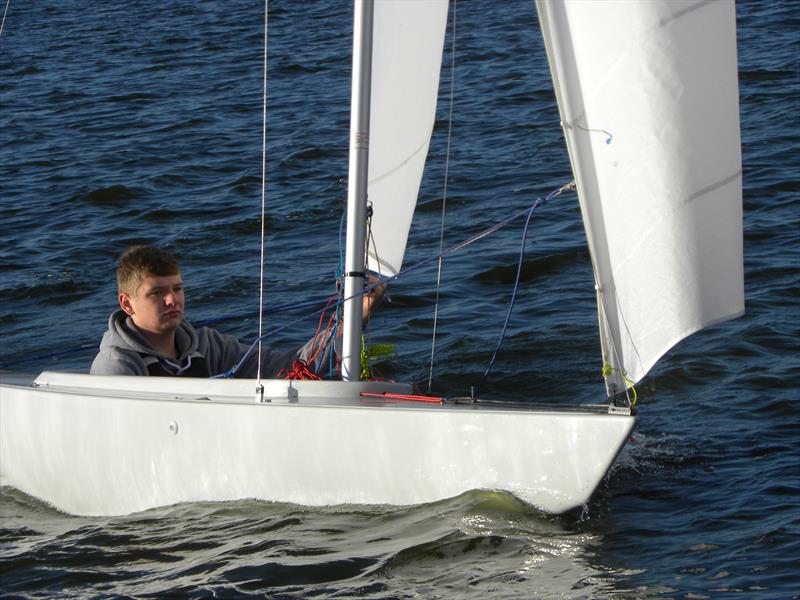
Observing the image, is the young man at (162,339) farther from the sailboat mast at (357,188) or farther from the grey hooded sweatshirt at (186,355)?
the sailboat mast at (357,188)

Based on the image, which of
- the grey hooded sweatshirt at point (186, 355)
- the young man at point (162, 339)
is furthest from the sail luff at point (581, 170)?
the grey hooded sweatshirt at point (186, 355)

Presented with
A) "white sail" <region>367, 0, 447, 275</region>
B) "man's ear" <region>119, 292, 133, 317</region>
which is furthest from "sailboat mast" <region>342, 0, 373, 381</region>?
"man's ear" <region>119, 292, 133, 317</region>

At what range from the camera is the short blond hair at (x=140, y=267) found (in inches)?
163

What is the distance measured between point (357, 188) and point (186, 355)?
0.86 metres

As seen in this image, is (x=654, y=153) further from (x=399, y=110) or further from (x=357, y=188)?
(x=399, y=110)

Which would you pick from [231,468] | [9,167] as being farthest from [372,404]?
[9,167]

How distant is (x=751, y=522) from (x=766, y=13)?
9.47 metres

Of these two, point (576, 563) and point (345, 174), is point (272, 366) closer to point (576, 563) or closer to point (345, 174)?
point (576, 563)

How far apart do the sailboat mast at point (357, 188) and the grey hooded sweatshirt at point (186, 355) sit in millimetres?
263

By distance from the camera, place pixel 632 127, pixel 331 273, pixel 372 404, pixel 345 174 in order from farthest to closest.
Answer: pixel 345 174, pixel 331 273, pixel 372 404, pixel 632 127

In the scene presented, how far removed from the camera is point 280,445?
394 cm

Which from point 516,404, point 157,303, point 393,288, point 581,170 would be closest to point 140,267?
point 157,303

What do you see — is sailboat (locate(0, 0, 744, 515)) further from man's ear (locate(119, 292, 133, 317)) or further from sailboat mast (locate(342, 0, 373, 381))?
man's ear (locate(119, 292, 133, 317))

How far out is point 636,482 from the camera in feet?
14.2
